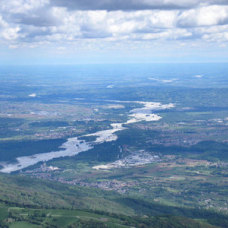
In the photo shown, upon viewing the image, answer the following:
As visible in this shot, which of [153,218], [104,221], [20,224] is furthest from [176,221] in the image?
[20,224]

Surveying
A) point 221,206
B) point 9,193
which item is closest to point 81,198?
point 9,193

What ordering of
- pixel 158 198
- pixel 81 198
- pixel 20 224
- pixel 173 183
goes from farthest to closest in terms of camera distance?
pixel 173 183 → pixel 158 198 → pixel 81 198 → pixel 20 224

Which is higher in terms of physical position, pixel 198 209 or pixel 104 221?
pixel 104 221

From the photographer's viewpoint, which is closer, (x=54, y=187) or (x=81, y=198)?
(x=81, y=198)

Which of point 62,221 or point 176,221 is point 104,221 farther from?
point 176,221

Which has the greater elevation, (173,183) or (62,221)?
(62,221)

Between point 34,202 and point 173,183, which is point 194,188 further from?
point 34,202

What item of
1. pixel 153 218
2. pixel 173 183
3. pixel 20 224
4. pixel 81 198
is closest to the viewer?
pixel 20 224

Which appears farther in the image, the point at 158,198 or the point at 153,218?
the point at 158,198

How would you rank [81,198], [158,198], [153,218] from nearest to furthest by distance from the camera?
[153,218] < [81,198] < [158,198]
